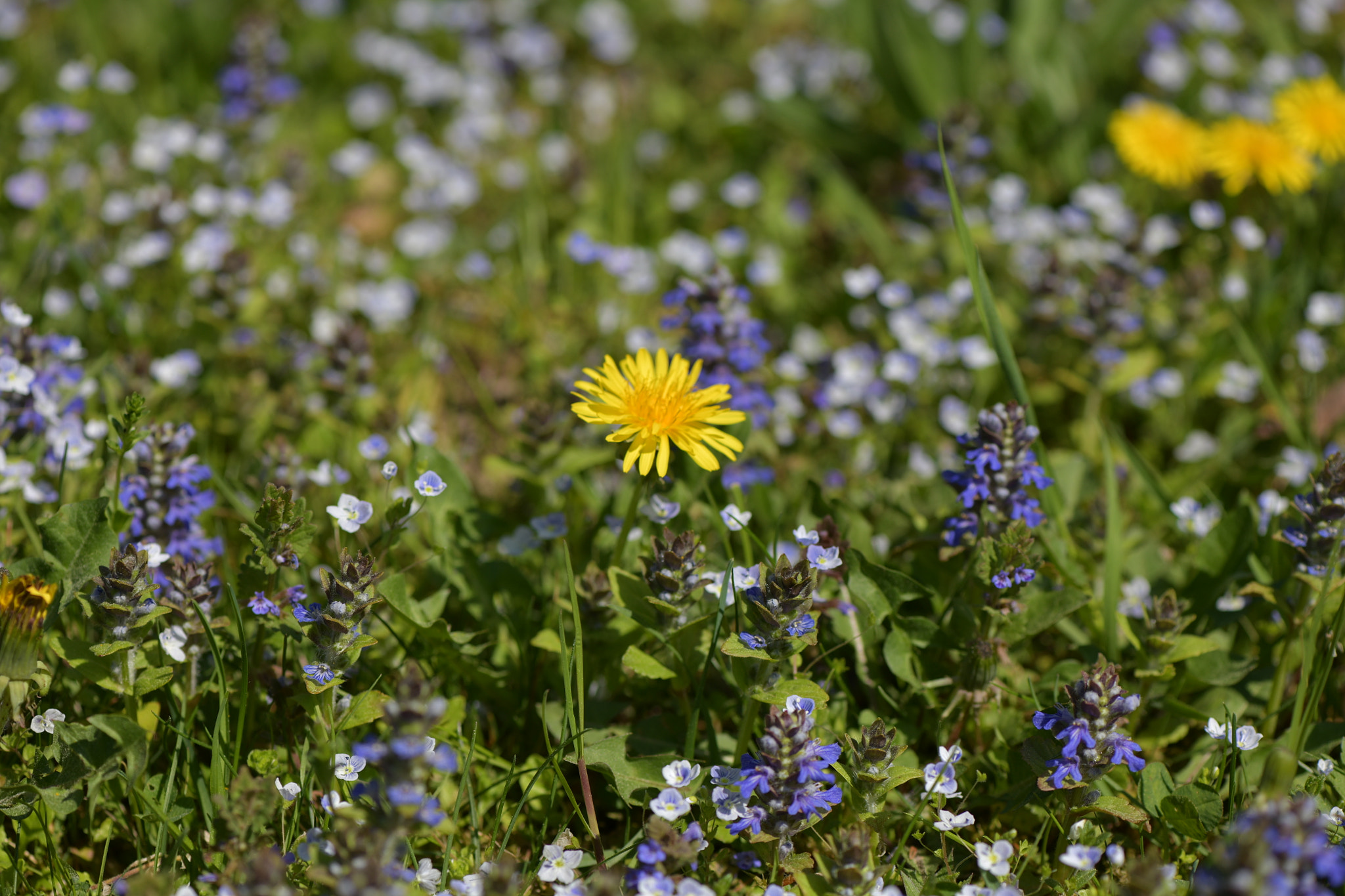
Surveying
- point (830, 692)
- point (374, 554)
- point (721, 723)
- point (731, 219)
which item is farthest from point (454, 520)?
point (731, 219)

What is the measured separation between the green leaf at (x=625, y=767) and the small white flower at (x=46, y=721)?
150 centimetres

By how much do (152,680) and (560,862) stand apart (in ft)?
4.29

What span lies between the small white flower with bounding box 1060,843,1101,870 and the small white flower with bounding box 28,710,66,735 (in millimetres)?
2909

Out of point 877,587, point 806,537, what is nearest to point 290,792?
point 806,537

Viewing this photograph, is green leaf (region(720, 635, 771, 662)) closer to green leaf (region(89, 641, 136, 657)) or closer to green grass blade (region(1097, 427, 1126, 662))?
green grass blade (region(1097, 427, 1126, 662))

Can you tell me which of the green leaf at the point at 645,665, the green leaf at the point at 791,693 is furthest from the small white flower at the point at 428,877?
the green leaf at the point at 791,693

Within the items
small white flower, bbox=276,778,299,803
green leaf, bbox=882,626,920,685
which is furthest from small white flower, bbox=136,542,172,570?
green leaf, bbox=882,626,920,685

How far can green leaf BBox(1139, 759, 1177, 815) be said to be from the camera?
3461mm

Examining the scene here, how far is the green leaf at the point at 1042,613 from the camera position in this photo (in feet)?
12.1

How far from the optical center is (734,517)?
3.74 metres

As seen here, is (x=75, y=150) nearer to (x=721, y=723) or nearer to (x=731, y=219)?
(x=731, y=219)

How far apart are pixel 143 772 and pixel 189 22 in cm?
596

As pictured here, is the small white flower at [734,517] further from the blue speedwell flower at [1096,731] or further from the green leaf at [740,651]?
the blue speedwell flower at [1096,731]

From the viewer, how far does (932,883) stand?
335 centimetres
